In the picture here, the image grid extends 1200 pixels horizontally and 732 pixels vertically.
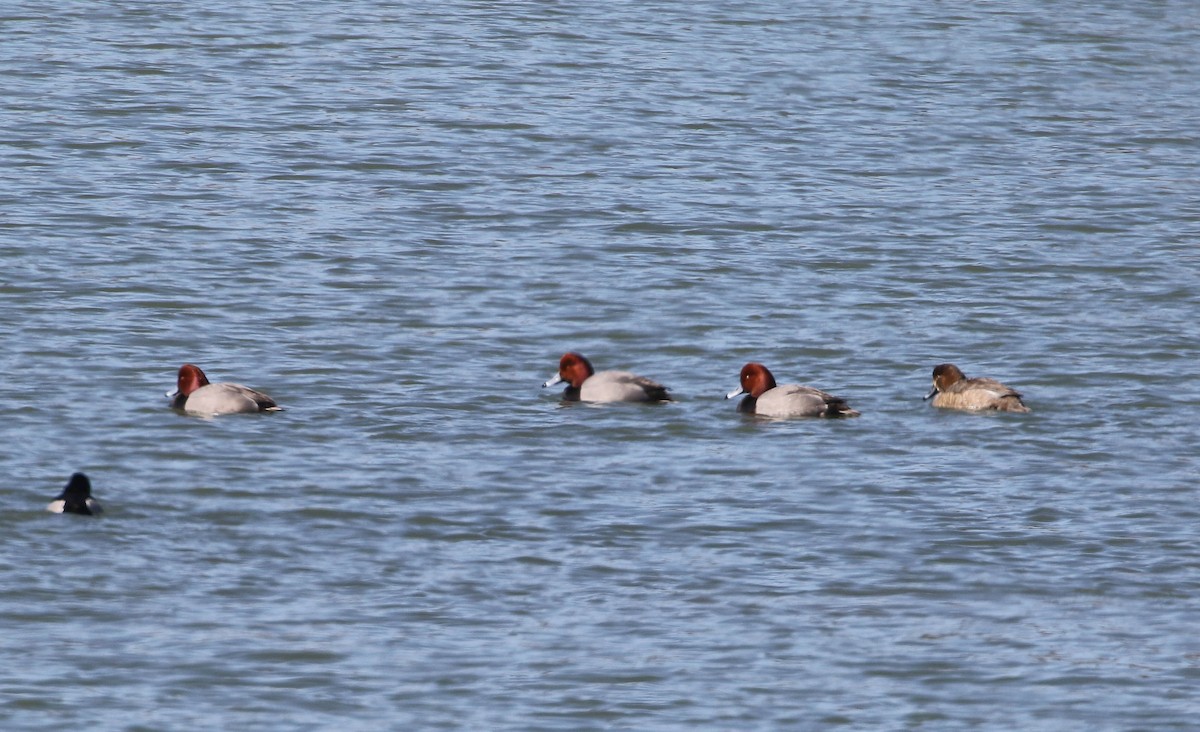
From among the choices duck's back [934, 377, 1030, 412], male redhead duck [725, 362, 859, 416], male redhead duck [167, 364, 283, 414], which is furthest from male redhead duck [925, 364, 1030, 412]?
male redhead duck [167, 364, 283, 414]

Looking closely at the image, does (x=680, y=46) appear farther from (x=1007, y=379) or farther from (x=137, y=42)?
(x=1007, y=379)

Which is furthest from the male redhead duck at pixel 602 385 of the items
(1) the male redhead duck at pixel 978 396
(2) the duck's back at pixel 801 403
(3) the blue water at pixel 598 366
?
(1) the male redhead duck at pixel 978 396

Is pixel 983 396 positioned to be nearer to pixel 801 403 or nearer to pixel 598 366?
pixel 801 403

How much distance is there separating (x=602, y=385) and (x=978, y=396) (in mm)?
2921

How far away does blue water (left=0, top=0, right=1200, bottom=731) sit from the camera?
481 inches

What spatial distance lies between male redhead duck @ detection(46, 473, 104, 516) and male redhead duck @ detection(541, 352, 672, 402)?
4.76 m

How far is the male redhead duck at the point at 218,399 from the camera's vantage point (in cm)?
1700

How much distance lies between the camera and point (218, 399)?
17.0 metres

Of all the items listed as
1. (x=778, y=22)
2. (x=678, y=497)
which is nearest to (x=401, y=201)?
(x=678, y=497)

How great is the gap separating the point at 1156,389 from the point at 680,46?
18.6 metres

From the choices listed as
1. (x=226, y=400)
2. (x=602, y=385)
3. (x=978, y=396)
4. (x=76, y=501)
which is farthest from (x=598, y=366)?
(x=76, y=501)

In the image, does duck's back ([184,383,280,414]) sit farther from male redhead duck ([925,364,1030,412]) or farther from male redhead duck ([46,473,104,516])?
male redhead duck ([925,364,1030,412])

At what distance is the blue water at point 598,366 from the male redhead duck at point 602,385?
0.62 feet

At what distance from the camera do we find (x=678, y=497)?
15.3 meters
